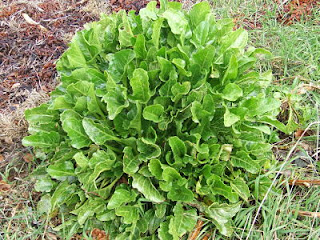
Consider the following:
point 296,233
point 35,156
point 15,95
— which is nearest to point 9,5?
point 15,95

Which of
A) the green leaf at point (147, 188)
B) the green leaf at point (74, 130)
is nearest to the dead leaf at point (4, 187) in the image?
the green leaf at point (74, 130)

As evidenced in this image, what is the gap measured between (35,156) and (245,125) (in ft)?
5.01

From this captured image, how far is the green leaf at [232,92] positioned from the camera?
6.07ft

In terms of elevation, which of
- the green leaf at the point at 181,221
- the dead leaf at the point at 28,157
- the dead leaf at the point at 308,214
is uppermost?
the dead leaf at the point at 28,157

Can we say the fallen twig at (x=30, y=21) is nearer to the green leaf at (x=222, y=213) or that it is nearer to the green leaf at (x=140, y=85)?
the green leaf at (x=140, y=85)

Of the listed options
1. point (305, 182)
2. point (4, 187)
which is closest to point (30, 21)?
point (4, 187)

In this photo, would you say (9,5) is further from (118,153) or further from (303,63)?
(303,63)

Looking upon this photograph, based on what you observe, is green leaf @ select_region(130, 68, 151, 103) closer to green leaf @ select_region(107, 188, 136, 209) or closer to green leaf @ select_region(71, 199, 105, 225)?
green leaf @ select_region(107, 188, 136, 209)

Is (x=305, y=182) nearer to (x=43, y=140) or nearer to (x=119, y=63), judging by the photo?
(x=119, y=63)

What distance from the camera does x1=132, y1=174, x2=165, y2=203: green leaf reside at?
6.10 ft

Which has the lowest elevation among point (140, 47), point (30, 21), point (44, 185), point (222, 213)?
point (222, 213)

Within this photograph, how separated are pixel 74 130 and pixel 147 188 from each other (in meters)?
A: 0.52

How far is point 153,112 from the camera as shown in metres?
1.84

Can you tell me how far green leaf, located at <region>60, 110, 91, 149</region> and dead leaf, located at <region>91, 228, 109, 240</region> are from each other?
0.57m
